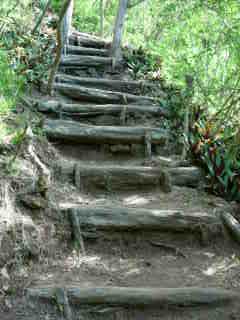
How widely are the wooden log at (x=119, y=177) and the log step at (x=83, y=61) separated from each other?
123 inches

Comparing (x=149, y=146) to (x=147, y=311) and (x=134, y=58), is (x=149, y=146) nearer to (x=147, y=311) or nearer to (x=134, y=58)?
(x=147, y=311)

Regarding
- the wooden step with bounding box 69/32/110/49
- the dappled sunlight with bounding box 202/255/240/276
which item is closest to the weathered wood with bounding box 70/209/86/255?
the dappled sunlight with bounding box 202/255/240/276

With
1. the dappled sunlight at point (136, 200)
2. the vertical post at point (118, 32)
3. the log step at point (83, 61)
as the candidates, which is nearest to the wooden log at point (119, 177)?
the dappled sunlight at point (136, 200)

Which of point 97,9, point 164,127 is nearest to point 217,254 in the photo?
point 164,127

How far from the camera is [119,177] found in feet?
13.1

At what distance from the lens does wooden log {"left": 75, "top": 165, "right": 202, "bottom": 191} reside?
396 cm

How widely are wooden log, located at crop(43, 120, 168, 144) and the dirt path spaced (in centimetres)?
1

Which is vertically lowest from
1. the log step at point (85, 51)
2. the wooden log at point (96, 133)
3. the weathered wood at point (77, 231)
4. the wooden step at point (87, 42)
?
the weathered wood at point (77, 231)

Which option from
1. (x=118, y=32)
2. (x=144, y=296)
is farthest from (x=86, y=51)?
(x=144, y=296)

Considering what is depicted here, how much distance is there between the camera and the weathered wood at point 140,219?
3219 mm

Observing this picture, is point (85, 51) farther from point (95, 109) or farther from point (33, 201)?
point (33, 201)

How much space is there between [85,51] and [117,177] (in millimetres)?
3872

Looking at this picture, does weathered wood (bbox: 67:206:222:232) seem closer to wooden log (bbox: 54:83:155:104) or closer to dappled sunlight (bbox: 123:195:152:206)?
dappled sunlight (bbox: 123:195:152:206)

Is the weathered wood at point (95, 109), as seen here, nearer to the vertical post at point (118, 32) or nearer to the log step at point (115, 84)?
the log step at point (115, 84)
